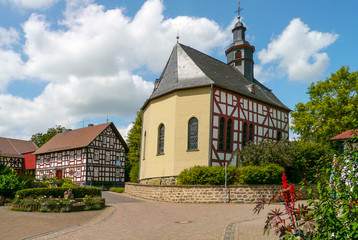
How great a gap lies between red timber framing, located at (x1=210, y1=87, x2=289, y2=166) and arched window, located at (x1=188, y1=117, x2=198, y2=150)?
123cm

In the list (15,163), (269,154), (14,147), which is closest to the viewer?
(269,154)

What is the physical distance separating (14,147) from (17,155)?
6.93ft

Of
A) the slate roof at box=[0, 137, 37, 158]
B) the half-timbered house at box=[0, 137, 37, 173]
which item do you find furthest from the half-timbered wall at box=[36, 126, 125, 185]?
the slate roof at box=[0, 137, 37, 158]

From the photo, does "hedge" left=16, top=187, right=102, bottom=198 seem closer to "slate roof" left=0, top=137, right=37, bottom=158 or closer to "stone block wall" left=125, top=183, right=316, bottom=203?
"stone block wall" left=125, top=183, right=316, bottom=203

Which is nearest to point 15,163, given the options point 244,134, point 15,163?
point 15,163

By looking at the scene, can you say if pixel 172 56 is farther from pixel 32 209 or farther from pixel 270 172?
pixel 32 209

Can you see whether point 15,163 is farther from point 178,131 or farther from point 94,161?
point 178,131

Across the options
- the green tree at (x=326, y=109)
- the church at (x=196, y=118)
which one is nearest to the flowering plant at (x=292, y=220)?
the church at (x=196, y=118)

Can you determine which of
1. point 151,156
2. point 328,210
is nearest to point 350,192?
point 328,210

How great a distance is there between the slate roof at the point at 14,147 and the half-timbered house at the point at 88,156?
7423mm

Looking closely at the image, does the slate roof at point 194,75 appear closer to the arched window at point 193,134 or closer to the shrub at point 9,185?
the arched window at point 193,134

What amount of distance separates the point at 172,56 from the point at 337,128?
14.6 metres

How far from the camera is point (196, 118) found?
71.8 ft

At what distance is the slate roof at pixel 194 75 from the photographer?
2259 cm
